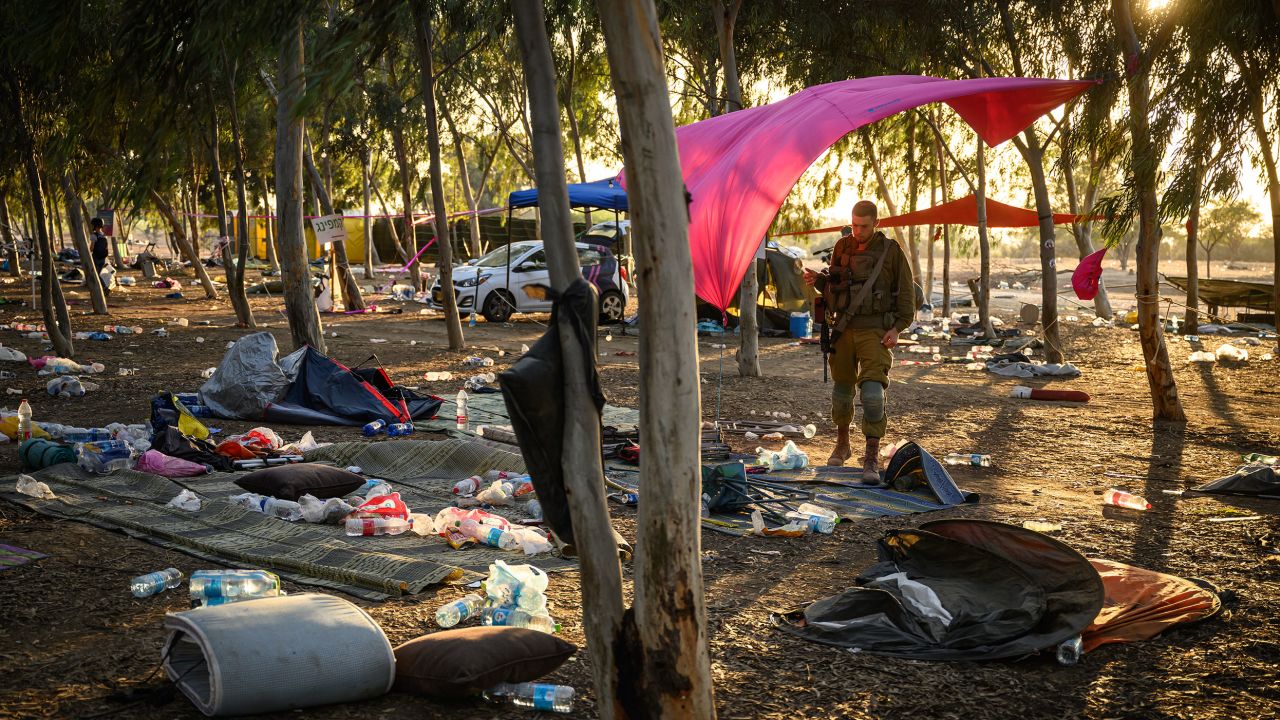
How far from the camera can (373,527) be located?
5.89 metres

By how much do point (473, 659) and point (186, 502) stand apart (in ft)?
11.0

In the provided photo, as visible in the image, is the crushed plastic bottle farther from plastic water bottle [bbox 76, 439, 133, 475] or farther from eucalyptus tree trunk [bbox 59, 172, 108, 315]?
eucalyptus tree trunk [bbox 59, 172, 108, 315]

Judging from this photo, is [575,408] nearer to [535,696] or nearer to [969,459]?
[535,696]

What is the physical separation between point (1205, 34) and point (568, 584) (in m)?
7.42

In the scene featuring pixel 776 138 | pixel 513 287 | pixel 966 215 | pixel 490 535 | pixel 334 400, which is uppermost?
pixel 776 138

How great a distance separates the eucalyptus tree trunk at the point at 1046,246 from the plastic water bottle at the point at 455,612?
12.3m

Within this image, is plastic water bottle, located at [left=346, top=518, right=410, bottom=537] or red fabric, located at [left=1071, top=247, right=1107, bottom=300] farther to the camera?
red fabric, located at [left=1071, top=247, right=1107, bottom=300]

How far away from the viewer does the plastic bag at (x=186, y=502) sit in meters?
6.23

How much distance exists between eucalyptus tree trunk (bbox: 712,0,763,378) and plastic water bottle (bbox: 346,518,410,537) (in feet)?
22.7

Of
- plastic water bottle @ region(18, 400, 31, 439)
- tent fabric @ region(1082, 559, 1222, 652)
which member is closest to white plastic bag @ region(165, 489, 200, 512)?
plastic water bottle @ region(18, 400, 31, 439)

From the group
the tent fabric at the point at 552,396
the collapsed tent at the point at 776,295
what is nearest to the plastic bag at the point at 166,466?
the tent fabric at the point at 552,396

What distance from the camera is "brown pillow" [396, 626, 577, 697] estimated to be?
3635mm

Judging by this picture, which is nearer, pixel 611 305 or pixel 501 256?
pixel 611 305

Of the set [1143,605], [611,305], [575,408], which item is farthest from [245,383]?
[611,305]
